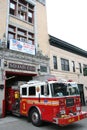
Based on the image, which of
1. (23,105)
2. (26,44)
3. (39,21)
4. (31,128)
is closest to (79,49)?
(39,21)

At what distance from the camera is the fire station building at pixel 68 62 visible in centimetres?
2110

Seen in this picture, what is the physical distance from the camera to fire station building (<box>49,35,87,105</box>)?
21098 mm

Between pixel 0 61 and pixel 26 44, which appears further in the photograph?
pixel 26 44

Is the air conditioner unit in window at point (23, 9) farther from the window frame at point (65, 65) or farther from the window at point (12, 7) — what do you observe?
the window frame at point (65, 65)

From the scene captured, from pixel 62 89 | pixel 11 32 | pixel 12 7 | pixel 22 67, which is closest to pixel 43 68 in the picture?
pixel 22 67

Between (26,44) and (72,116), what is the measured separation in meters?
10.1

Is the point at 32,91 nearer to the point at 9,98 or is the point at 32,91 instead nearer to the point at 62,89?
the point at 62,89

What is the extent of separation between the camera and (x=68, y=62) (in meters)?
23.9

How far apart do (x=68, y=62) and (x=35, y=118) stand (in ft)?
46.7

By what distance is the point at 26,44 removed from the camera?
57.1ft

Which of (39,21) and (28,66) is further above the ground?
(39,21)

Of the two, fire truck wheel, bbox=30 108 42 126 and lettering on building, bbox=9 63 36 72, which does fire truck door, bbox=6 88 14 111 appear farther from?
fire truck wheel, bbox=30 108 42 126

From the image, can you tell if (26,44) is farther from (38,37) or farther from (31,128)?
(31,128)

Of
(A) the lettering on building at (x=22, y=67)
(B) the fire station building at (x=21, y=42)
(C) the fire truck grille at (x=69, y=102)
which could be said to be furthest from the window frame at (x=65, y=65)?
(C) the fire truck grille at (x=69, y=102)
